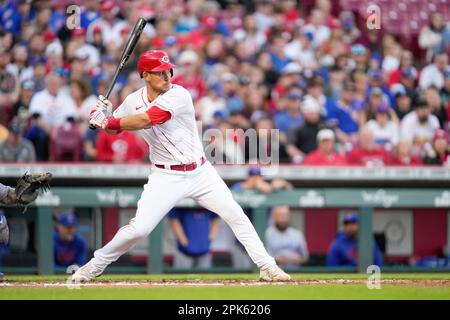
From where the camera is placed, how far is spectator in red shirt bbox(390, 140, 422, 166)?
41.0 feet

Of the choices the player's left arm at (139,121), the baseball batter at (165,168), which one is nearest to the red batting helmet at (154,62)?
the baseball batter at (165,168)

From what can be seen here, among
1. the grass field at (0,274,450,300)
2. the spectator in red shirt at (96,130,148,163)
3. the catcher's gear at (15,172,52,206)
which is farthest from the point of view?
the spectator in red shirt at (96,130,148,163)

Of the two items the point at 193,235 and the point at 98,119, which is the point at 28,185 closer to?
the point at 98,119

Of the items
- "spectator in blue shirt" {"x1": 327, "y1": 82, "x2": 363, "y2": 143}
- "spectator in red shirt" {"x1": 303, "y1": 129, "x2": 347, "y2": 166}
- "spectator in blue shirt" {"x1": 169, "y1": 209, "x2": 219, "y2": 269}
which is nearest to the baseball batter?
"spectator in blue shirt" {"x1": 169, "y1": 209, "x2": 219, "y2": 269}

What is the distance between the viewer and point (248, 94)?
44.0ft

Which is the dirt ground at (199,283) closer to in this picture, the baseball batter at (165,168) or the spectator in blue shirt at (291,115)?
the baseball batter at (165,168)

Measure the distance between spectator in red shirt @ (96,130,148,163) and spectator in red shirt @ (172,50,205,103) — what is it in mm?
1566

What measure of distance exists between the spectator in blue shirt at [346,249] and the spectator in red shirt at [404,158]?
3.63ft

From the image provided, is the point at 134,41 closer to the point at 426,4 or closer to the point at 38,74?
the point at 38,74

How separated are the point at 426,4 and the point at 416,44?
2.21ft
